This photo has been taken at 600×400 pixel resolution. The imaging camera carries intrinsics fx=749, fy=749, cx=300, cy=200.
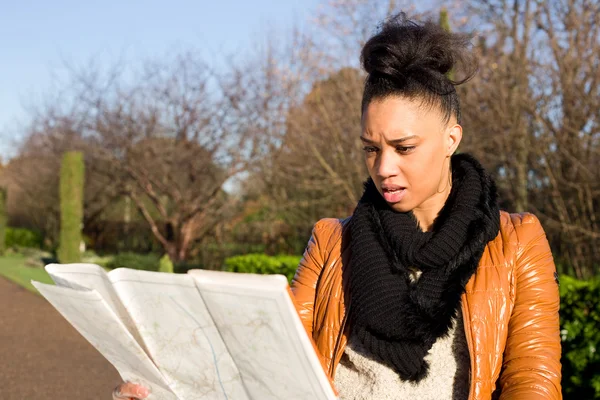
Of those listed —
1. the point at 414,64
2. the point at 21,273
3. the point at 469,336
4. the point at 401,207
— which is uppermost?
the point at 414,64

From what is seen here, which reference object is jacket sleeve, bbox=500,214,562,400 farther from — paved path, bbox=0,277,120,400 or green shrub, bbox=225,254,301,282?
green shrub, bbox=225,254,301,282

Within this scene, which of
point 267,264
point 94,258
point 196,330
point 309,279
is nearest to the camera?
point 196,330

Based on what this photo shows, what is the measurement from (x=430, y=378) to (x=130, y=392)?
0.67m

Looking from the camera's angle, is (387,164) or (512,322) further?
(387,164)

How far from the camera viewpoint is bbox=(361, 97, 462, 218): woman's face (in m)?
1.70

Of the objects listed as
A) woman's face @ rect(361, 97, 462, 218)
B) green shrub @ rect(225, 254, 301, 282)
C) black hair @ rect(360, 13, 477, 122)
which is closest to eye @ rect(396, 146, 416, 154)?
woman's face @ rect(361, 97, 462, 218)

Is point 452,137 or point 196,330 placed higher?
point 452,137

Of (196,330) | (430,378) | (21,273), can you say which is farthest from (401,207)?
(21,273)

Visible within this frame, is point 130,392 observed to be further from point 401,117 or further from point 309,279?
A: point 401,117

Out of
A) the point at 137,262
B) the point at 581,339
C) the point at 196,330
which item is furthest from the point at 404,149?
the point at 137,262

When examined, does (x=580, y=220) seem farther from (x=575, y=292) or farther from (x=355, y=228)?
(x=355, y=228)

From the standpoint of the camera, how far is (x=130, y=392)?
64.6 inches

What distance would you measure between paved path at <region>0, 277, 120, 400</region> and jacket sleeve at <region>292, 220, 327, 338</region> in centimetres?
578

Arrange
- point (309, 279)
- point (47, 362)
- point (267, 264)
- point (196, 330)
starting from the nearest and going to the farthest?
point (196, 330) < point (309, 279) < point (47, 362) < point (267, 264)
